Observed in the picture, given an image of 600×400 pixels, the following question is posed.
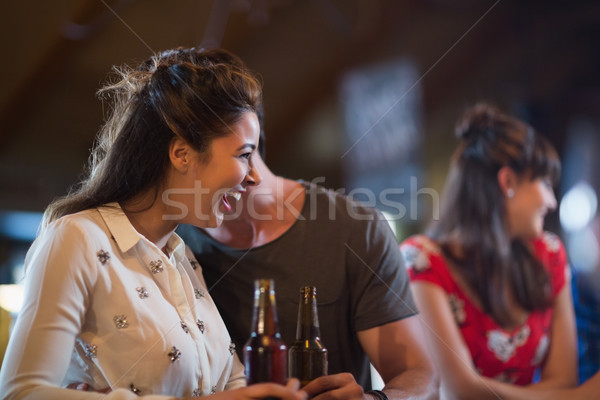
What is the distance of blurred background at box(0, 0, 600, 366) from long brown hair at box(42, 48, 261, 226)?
0.85 m

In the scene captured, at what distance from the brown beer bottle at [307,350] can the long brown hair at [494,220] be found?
3.13 feet

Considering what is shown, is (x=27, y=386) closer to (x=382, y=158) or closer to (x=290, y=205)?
(x=290, y=205)

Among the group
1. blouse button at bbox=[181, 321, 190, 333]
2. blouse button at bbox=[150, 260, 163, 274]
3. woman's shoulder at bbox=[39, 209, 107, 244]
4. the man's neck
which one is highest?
the man's neck

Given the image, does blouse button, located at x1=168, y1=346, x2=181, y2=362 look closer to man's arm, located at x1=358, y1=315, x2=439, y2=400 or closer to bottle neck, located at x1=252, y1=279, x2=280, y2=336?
bottle neck, located at x1=252, y1=279, x2=280, y2=336

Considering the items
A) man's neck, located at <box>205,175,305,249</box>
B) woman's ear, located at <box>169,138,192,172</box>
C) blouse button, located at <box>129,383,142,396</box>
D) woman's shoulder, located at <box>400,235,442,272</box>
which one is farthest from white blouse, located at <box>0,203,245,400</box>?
woman's shoulder, located at <box>400,235,442,272</box>

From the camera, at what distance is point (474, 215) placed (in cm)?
173

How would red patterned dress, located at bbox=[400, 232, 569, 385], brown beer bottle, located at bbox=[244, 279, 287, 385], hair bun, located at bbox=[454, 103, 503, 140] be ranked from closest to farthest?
brown beer bottle, located at bbox=[244, 279, 287, 385] → red patterned dress, located at bbox=[400, 232, 569, 385] → hair bun, located at bbox=[454, 103, 503, 140]

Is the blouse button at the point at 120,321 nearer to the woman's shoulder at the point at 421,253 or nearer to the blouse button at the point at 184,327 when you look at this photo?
the blouse button at the point at 184,327

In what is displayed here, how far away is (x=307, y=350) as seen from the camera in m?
0.85

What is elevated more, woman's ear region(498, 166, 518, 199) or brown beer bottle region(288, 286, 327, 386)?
woman's ear region(498, 166, 518, 199)

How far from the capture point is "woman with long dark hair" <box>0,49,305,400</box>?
849mm

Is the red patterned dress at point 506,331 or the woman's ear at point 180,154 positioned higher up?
the woman's ear at point 180,154

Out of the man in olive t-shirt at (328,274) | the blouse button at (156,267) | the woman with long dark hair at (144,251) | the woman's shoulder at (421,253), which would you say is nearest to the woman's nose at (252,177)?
the woman with long dark hair at (144,251)

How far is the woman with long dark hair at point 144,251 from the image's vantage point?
0.85 metres
